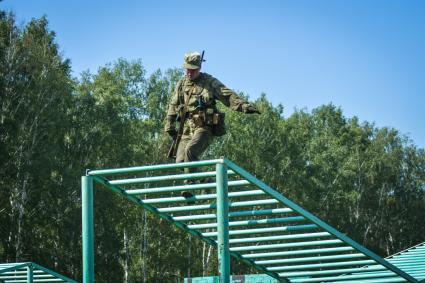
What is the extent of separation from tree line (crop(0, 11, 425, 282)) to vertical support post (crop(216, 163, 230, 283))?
25693 mm

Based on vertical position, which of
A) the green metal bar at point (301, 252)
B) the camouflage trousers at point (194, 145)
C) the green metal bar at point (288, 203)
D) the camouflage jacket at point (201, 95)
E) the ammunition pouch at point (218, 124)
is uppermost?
the camouflage jacket at point (201, 95)

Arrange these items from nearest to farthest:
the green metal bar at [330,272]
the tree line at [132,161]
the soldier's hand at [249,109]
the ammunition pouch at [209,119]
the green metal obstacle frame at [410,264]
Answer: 1. the soldier's hand at [249,109]
2. the ammunition pouch at [209,119]
3. the green metal bar at [330,272]
4. the green metal obstacle frame at [410,264]
5. the tree line at [132,161]

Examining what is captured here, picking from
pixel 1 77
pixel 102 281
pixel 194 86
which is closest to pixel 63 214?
pixel 102 281

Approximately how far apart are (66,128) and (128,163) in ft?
15.2

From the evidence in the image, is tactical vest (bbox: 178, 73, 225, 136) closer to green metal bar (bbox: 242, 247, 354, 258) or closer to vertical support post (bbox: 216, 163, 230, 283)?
vertical support post (bbox: 216, 163, 230, 283)

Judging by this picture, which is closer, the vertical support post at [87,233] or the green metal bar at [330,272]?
the vertical support post at [87,233]

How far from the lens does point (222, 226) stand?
1098 cm

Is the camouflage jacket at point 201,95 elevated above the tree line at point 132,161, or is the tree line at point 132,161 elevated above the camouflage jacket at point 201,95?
the tree line at point 132,161

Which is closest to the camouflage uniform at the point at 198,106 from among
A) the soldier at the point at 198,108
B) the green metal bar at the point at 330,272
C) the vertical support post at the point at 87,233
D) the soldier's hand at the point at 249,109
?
the soldier at the point at 198,108

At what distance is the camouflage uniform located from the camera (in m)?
12.5

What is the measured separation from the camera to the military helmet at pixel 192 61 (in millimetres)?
12648

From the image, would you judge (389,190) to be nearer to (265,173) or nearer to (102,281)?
(265,173)

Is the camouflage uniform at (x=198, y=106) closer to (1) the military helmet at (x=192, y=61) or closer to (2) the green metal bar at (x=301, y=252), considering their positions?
(1) the military helmet at (x=192, y=61)

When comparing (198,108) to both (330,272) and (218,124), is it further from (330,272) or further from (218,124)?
(330,272)
